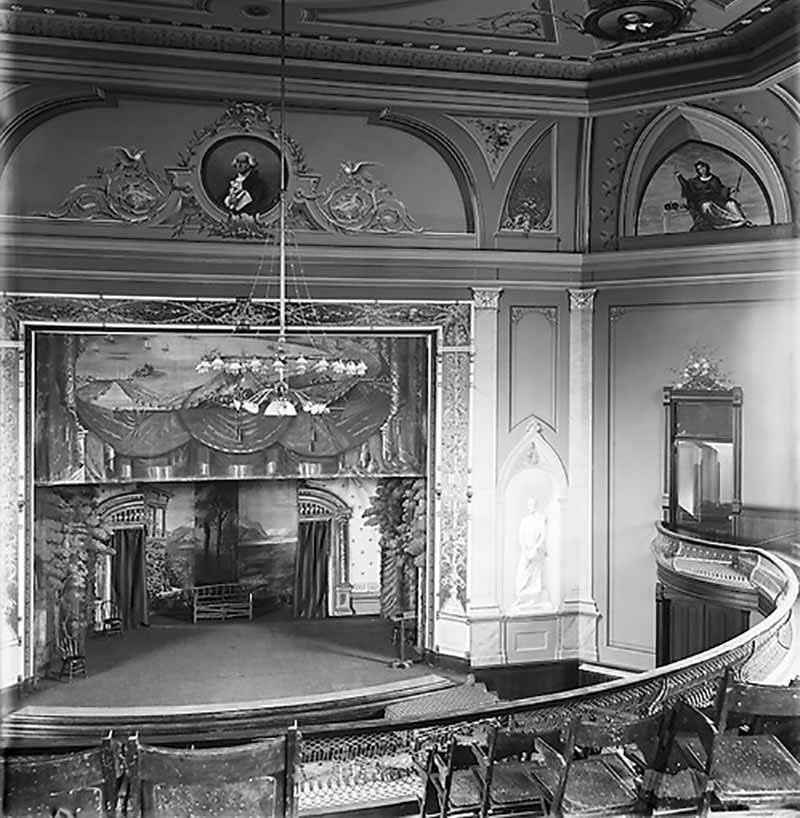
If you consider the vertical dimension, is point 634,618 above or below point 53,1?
below

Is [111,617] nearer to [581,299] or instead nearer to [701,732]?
[581,299]

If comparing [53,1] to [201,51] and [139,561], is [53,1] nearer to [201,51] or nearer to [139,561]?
[201,51]

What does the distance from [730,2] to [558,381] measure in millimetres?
4526

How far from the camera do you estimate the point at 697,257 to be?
433 inches

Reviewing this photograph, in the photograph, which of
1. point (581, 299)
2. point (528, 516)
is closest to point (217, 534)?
point (528, 516)

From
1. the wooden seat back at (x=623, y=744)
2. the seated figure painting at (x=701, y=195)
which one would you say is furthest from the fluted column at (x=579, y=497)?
the wooden seat back at (x=623, y=744)

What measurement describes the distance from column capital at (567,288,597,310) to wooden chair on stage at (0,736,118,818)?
28.5 feet

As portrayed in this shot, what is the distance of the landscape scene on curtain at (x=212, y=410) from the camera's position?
425 inches

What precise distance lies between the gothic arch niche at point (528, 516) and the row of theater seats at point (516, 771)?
6559 mm

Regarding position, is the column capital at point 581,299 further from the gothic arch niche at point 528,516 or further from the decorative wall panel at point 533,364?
the gothic arch niche at point 528,516

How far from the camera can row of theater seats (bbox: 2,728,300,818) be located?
12.8ft

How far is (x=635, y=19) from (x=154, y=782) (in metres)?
7.31

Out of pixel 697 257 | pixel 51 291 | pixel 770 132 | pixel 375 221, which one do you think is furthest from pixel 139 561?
pixel 770 132

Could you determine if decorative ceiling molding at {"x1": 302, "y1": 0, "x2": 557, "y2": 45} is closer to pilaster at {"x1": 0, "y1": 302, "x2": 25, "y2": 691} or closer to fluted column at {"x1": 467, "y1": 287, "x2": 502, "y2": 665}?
fluted column at {"x1": 467, "y1": 287, "x2": 502, "y2": 665}
